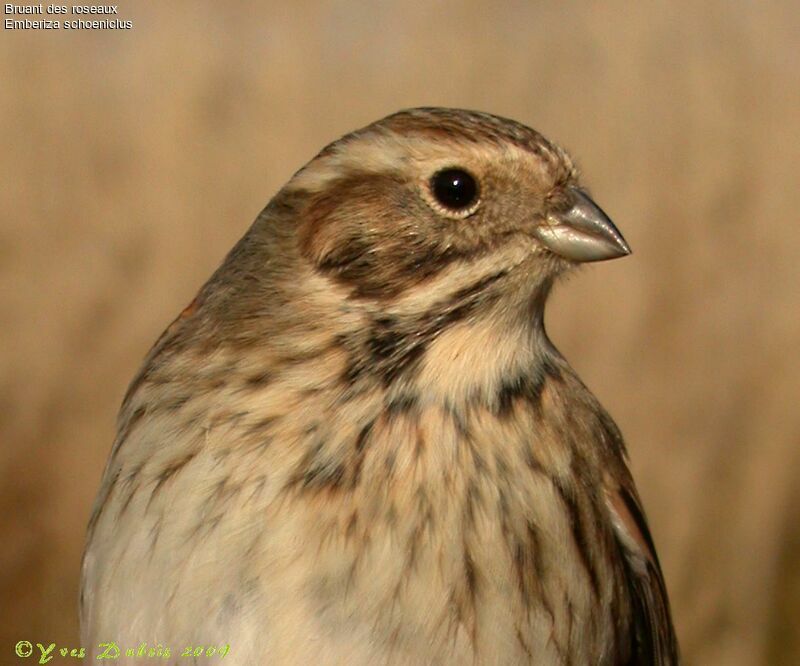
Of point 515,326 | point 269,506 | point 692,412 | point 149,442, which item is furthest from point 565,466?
point 692,412

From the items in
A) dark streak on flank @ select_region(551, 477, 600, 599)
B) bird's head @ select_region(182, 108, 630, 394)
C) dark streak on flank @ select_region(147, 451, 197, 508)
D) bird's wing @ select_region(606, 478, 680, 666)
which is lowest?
bird's wing @ select_region(606, 478, 680, 666)

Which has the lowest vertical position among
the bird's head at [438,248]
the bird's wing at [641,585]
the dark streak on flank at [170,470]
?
the bird's wing at [641,585]

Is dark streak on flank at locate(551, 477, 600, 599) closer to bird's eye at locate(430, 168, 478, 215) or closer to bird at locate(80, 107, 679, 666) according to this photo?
bird at locate(80, 107, 679, 666)

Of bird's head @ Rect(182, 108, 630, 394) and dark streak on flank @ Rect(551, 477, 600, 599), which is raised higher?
bird's head @ Rect(182, 108, 630, 394)

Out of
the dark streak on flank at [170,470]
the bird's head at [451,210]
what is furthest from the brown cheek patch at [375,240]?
the dark streak on flank at [170,470]

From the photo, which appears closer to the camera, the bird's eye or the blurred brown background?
the bird's eye

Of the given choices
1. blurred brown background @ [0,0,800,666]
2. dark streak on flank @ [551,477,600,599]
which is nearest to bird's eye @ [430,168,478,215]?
dark streak on flank @ [551,477,600,599]

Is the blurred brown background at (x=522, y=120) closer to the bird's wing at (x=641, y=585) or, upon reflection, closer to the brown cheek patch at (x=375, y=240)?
the bird's wing at (x=641, y=585)
